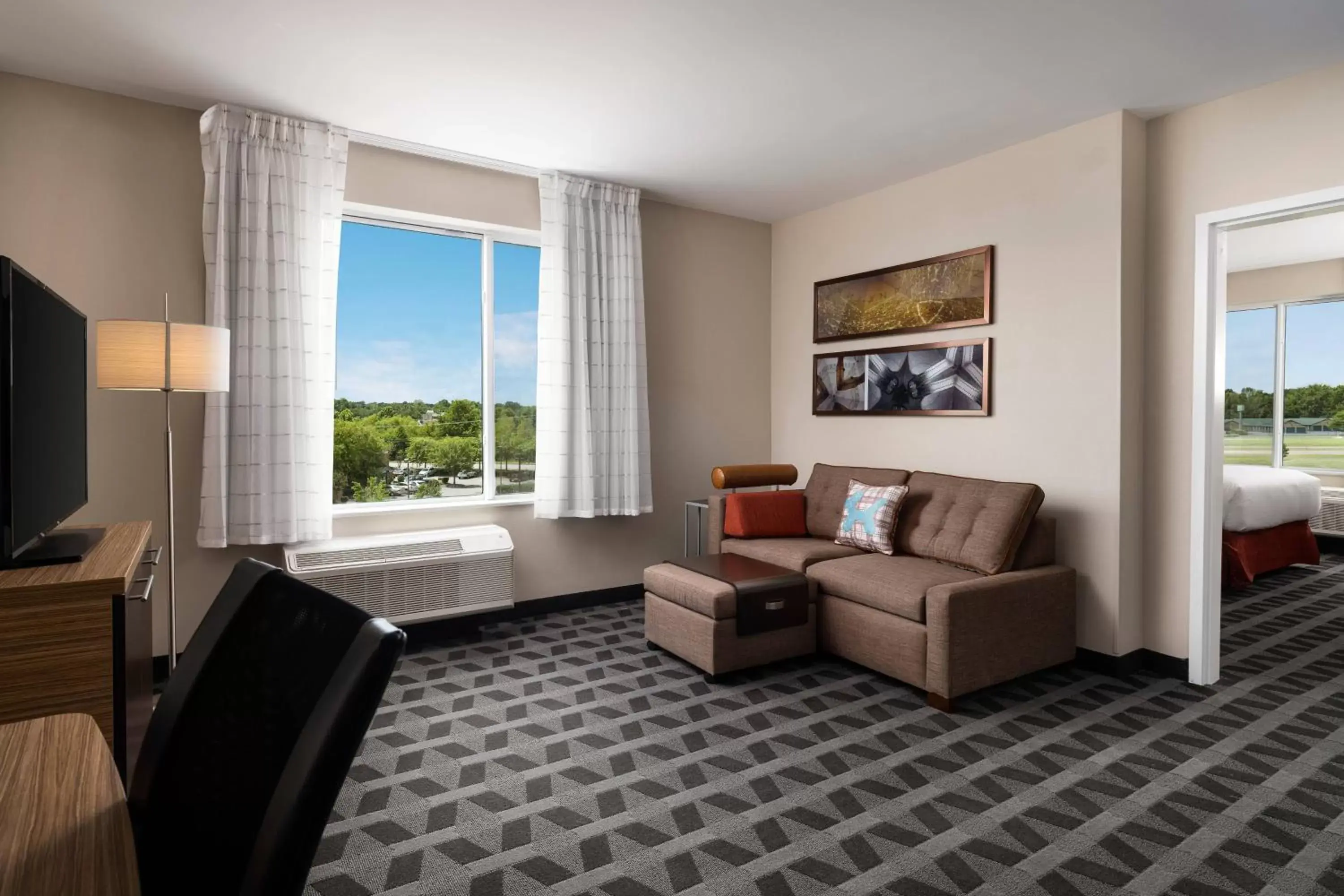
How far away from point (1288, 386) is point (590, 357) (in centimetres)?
707

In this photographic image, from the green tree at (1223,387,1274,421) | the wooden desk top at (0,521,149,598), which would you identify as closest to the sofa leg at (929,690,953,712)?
the wooden desk top at (0,521,149,598)

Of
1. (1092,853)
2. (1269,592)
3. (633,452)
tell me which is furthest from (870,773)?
(1269,592)

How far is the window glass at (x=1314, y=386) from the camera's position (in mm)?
6918

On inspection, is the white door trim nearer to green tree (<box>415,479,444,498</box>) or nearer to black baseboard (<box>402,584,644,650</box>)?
black baseboard (<box>402,584,644,650</box>)

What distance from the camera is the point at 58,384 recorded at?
223cm

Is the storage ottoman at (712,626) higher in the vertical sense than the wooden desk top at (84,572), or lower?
lower

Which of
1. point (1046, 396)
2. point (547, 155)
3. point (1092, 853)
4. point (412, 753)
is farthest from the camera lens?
point (547, 155)

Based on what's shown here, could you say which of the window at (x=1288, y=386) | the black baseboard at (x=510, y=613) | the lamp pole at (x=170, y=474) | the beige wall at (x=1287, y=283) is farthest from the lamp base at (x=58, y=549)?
the beige wall at (x=1287, y=283)

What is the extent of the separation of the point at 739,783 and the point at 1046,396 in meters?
2.65

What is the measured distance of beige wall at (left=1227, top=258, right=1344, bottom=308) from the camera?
680cm

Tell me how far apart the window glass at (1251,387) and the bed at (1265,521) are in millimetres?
1328

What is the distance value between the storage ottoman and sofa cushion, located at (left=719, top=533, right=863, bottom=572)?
0.50ft

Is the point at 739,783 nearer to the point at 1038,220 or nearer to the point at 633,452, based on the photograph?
the point at 633,452

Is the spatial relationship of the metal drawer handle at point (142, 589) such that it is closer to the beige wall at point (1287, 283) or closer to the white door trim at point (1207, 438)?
the white door trim at point (1207, 438)
